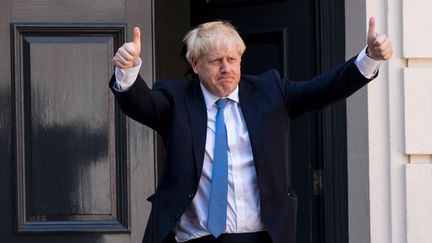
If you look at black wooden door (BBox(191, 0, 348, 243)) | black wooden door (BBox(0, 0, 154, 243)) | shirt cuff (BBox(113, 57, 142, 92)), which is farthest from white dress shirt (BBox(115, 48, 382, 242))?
black wooden door (BBox(191, 0, 348, 243))

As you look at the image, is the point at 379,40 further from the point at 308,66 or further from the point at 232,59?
the point at 308,66

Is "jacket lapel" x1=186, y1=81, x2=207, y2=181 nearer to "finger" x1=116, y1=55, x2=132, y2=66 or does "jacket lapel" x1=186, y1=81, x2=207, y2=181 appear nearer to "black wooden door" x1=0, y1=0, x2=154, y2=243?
"finger" x1=116, y1=55, x2=132, y2=66

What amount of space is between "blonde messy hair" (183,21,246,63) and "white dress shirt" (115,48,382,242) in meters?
0.26

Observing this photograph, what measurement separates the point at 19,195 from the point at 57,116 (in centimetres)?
42

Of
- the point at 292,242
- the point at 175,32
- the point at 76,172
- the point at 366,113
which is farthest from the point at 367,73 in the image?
the point at 175,32

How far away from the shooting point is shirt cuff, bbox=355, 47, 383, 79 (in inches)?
165

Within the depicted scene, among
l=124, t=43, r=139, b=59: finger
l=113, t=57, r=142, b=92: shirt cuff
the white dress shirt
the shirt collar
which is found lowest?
the white dress shirt

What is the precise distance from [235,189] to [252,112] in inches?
11.8

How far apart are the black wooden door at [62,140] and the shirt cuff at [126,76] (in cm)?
150

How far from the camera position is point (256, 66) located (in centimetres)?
639

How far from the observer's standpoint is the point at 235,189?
4250mm

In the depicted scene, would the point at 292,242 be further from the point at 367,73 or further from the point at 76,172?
the point at 76,172

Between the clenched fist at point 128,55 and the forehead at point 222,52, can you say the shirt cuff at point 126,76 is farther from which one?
the forehead at point 222,52

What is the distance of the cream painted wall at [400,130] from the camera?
18.6 feet
